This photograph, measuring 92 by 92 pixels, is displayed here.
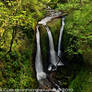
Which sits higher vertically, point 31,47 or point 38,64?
point 31,47

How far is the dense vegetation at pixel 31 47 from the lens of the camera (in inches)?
179

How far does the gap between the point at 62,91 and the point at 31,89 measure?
202cm

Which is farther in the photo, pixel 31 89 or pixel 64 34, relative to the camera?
pixel 64 34

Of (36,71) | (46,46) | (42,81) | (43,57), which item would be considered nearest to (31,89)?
(42,81)

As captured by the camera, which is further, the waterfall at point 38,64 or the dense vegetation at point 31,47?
the waterfall at point 38,64

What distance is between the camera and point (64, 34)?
9.40 m

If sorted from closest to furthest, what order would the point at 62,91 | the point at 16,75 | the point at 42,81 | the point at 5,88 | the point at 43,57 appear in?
the point at 5,88 < the point at 16,75 < the point at 62,91 < the point at 42,81 < the point at 43,57

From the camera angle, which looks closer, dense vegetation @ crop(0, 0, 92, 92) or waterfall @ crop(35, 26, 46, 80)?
dense vegetation @ crop(0, 0, 92, 92)

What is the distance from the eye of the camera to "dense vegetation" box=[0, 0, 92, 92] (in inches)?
179

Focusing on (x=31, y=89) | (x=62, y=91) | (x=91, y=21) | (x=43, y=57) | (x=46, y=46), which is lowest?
(x=62, y=91)

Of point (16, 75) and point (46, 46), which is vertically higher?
point (46, 46)

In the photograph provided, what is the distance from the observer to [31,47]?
8.23m

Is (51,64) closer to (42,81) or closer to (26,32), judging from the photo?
(42,81)

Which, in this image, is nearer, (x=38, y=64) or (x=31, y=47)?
(x=31, y=47)
